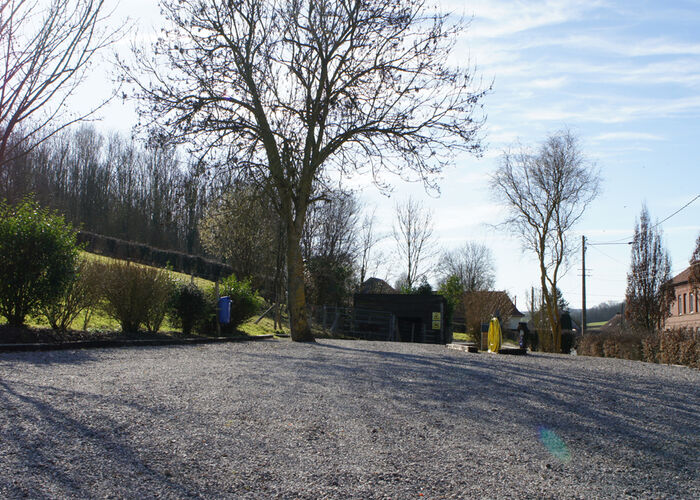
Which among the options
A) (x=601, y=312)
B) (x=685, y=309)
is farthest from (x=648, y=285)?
(x=601, y=312)

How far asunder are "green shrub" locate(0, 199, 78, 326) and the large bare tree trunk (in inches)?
282

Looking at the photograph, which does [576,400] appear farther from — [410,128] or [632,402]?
[410,128]

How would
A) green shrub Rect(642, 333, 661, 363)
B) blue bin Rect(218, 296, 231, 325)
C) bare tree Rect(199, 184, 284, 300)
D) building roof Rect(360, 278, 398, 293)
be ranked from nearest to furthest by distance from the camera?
blue bin Rect(218, 296, 231, 325)
green shrub Rect(642, 333, 661, 363)
bare tree Rect(199, 184, 284, 300)
building roof Rect(360, 278, 398, 293)

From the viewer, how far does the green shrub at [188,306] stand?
15.3 m

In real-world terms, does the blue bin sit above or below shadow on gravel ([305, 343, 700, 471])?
above

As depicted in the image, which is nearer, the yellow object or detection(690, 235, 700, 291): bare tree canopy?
the yellow object

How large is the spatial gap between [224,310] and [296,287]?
7.48ft

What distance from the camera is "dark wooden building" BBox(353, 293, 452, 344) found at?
118 ft

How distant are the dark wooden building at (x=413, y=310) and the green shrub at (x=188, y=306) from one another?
→ 831 inches

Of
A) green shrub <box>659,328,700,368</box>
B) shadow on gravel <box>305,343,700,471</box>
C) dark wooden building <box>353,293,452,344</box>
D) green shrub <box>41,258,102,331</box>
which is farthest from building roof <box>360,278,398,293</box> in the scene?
shadow on gravel <box>305,343,700,471</box>

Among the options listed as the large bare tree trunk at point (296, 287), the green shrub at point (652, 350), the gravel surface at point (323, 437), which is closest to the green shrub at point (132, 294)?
the large bare tree trunk at point (296, 287)

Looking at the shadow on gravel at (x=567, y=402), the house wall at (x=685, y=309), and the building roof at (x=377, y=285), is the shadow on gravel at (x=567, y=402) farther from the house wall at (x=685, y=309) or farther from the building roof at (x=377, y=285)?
the building roof at (x=377, y=285)

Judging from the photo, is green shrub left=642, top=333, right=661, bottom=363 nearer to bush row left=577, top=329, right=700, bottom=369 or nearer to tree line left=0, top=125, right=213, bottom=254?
bush row left=577, top=329, right=700, bottom=369

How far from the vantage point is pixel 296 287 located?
676 inches
